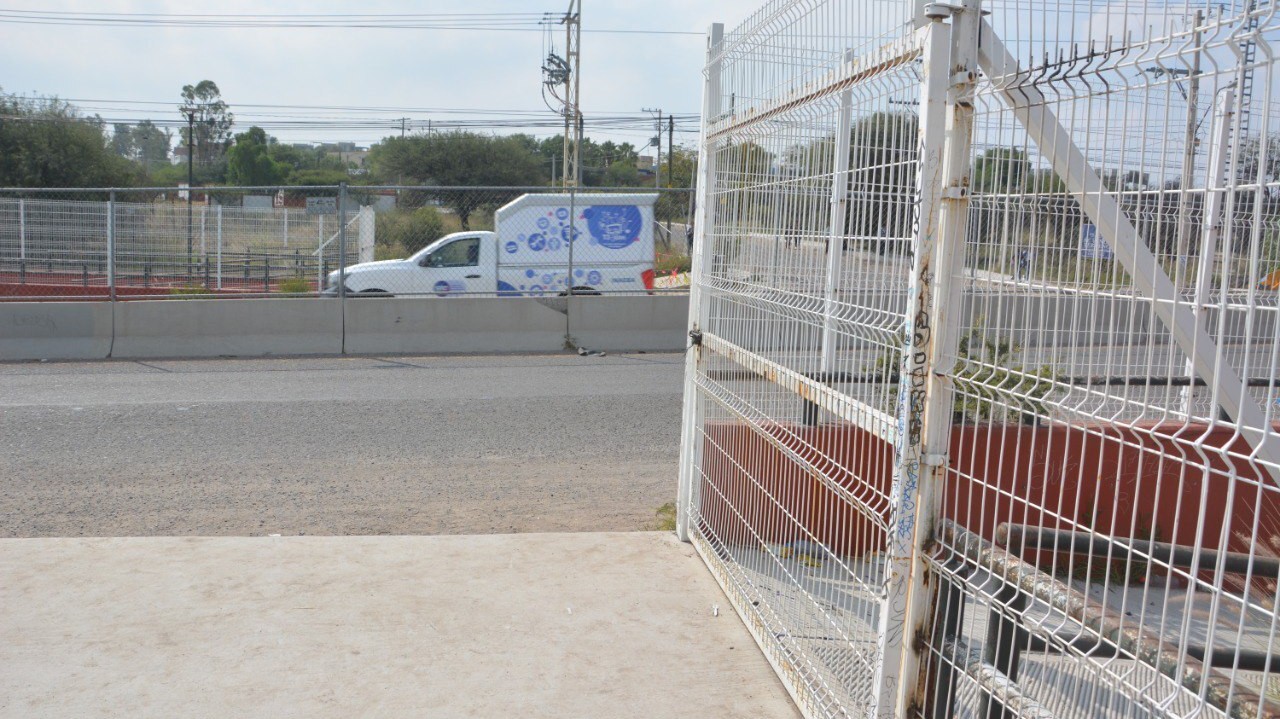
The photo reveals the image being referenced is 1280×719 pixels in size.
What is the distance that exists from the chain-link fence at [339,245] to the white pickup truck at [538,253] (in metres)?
0.02

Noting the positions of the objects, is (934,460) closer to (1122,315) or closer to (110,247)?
(1122,315)

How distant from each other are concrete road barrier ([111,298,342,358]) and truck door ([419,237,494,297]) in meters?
3.81

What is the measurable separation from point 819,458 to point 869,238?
965mm

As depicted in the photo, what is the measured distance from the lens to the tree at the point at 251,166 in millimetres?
63500

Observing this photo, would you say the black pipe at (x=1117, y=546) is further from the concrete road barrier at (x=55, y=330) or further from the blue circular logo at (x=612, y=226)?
the blue circular logo at (x=612, y=226)

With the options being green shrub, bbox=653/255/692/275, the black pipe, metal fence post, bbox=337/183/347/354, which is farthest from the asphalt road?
green shrub, bbox=653/255/692/275

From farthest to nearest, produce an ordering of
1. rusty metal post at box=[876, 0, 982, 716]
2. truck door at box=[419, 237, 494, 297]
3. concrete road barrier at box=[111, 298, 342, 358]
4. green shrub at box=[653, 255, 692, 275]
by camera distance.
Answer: green shrub at box=[653, 255, 692, 275] → truck door at box=[419, 237, 494, 297] → concrete road barrier at box=[111, 298, 342, 358] → rusty metal post at box=[876, 0, 982, 716]

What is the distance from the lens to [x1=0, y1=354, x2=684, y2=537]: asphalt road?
657 centimetres

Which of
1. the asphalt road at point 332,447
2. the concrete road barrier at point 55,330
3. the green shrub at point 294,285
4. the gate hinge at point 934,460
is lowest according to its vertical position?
the asphalt road at point 332,447

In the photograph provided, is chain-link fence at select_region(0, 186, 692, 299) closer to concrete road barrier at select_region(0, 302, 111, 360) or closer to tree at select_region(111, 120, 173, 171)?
concrete road barrier at select_region(0, 302, 111, 360)

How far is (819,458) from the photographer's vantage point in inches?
157

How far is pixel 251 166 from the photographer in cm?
6450

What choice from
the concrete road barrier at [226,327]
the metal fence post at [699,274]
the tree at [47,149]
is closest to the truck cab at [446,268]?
the concrete road barrier at [226,327]

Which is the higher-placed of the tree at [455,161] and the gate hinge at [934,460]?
the tree at [455,161]
